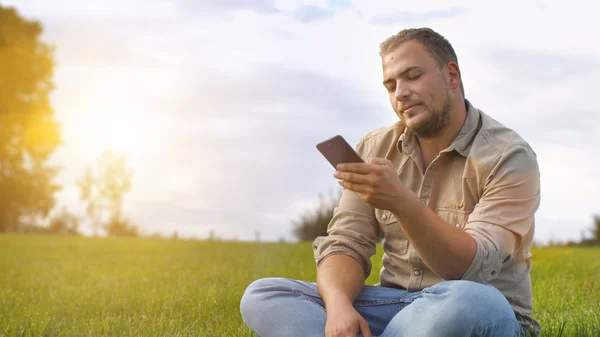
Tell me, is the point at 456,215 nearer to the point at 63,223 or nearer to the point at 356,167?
the point at 356,167

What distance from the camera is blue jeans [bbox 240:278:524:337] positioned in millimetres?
2725

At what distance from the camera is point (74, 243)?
13461mm

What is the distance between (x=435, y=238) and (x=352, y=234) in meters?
0.73

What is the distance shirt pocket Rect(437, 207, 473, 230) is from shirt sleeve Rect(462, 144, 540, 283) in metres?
0.16

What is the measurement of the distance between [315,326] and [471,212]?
969 millimetres

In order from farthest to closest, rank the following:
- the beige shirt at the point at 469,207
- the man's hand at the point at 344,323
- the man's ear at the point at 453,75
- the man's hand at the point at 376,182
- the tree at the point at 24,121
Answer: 1. the tree at the point at 24,121
2. the man's ear at the point at 453,75
3. the beige shirt at the point at 469,207
4. the man's hand at the point at 344,323
5. the man's hand at the point at 376,182

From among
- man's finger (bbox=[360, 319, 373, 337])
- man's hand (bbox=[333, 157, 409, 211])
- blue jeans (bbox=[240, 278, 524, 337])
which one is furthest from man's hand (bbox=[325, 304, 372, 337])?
man's hand (bbox=[333, 157, 409, 211])

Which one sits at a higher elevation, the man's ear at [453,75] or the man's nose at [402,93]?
the man's ear at [453,75]

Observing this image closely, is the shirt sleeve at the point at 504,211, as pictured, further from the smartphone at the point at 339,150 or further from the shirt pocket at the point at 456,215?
the smartphone at the point at 339,150

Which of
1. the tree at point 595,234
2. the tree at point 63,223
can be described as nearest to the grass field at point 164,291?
the tree at point 595,234

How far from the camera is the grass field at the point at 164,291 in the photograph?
13.8 feet

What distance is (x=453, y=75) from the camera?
339cm

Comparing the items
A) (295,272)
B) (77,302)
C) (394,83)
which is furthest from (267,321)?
(295,272)

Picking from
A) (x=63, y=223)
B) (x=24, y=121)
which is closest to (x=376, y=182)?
(x=63, y=223)
